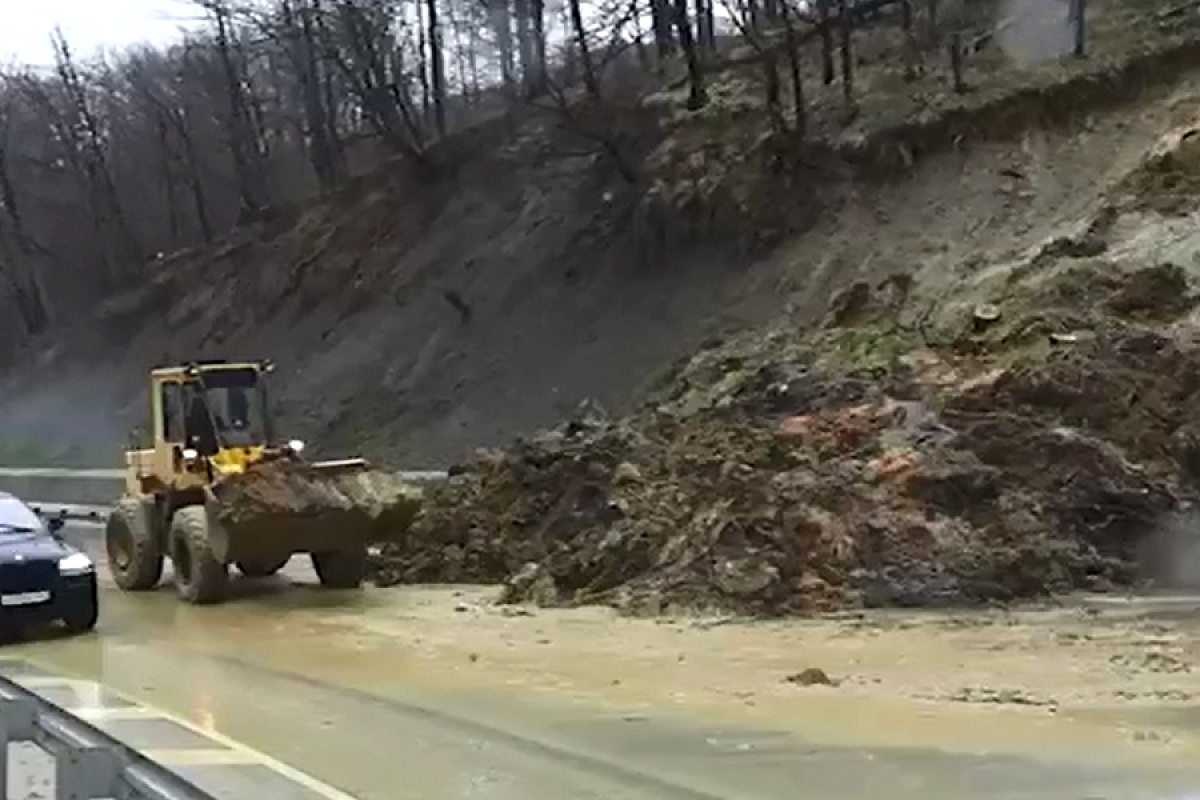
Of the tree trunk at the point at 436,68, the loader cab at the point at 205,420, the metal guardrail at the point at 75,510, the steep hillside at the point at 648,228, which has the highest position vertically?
the tree trunk at the point at 436,68

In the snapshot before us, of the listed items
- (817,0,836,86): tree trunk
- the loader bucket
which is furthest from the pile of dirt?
(817,0,836,86): tree trunk

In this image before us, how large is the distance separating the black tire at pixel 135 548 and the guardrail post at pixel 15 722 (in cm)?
1579

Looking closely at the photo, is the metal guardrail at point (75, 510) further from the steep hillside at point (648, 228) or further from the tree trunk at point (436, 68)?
the tree trunk at point (436, 68)

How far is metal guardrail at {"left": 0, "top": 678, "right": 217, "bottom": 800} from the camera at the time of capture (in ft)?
21.4

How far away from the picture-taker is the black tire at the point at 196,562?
2206cm

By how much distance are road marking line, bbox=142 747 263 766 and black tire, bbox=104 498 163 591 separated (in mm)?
11839

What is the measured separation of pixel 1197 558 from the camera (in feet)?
66.2

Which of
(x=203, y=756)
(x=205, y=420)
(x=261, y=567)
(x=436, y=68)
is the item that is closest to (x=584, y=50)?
(x=436, y=68)

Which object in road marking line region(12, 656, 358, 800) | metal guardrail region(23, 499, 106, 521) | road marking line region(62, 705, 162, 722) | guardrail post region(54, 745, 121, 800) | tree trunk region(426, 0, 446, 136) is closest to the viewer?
guardrail post region(54, 745, 121, 800)

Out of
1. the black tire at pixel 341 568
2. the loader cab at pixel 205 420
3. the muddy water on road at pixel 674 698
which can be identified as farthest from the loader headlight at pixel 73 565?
the loader cab at pixel 205 420

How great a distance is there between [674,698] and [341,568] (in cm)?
958

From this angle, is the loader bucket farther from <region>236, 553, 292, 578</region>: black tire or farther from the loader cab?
the loader cab

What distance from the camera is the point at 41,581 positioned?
19.4 m

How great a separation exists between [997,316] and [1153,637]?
995cm
